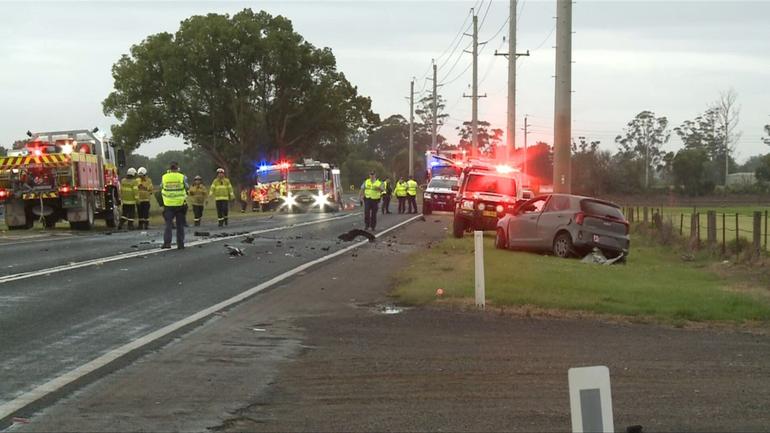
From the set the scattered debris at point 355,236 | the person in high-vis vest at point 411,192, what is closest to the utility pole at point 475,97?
the person in high-vis vest at point 411,192

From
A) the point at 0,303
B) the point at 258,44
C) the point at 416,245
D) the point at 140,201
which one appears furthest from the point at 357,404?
the point at 258,44

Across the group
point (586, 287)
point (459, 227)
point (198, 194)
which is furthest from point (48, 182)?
point (586, 287)

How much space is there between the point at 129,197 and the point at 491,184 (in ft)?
40.1

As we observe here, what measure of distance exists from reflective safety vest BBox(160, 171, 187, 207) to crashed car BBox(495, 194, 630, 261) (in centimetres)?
778

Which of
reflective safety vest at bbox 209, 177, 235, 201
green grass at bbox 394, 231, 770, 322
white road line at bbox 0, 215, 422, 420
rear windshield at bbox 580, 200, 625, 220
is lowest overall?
green grass at bbox 394, 231, 770, 322

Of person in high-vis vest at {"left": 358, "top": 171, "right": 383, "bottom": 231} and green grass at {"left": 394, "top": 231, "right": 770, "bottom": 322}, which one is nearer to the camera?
green grass at {"left": 394, "top": 231, "right": 770, "bottom": 322}

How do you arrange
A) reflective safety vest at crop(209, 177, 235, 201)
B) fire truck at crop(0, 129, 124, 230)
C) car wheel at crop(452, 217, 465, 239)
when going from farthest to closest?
reflective safety vest at crop(209, 177, 235, 201) < fire truck at crop(0, 129, 124, 230) < car wheel at crop(452, 217, 465, 239)

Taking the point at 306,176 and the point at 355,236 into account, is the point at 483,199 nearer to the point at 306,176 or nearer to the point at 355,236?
the point at 355,236

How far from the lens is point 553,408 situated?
6504mm

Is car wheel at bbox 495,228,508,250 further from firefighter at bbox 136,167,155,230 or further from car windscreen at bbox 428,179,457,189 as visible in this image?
car windscreen at bbox 428,179,457,189

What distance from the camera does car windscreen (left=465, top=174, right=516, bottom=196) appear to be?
25.2m

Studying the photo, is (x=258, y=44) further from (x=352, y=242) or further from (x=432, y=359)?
(x=432, y=359)

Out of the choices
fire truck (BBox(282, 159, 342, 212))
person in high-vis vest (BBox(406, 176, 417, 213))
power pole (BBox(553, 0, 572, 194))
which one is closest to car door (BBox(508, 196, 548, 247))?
power pole (BBox(553, 0, 572, 194))

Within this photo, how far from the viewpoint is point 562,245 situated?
775 inches
